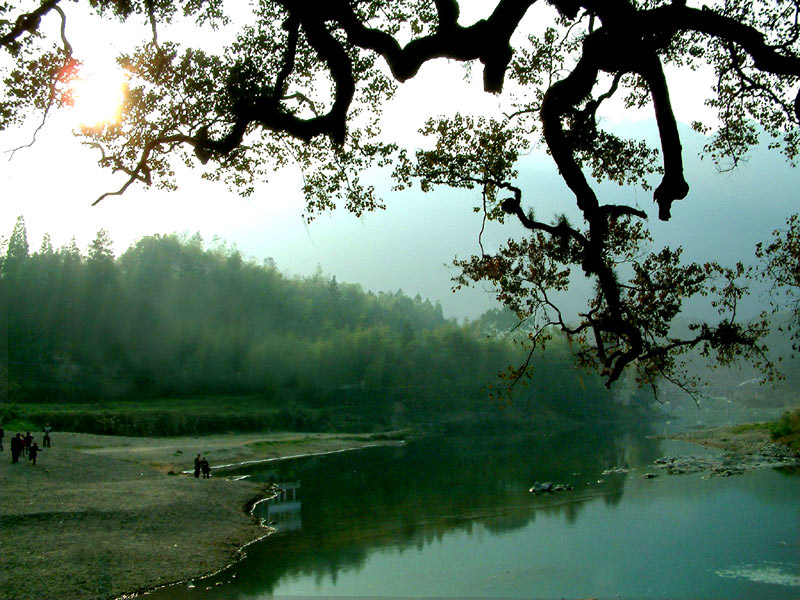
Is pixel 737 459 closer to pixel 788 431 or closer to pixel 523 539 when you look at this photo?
pixel 788 431

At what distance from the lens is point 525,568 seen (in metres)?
13.4

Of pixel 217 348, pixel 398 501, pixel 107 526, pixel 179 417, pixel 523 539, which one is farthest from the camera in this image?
pixel 217 348

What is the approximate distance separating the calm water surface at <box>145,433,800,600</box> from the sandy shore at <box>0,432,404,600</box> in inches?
36.7

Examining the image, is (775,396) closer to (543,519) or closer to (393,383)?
(393,383)

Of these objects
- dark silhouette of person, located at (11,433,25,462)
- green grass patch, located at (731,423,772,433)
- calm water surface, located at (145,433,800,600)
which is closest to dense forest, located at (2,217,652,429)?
green grass patch, located at (731,423,772,433)

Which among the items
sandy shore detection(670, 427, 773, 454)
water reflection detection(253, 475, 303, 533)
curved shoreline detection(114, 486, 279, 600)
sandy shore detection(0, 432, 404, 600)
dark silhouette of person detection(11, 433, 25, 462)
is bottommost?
sandy shore detection(670, 427, 773, 454)

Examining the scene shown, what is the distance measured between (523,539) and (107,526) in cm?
1005

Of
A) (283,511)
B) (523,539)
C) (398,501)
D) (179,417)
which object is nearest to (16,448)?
(283,511)

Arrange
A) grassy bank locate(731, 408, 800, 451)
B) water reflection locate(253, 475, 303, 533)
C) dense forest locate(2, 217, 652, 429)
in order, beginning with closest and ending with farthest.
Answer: water reflection locate(253, 475, 303, 533)
grassy bank locate(731, 408, 800, 451)
dense forest locate(2, 217, 652, 429)

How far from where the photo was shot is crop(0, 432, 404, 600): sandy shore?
11.3 meters

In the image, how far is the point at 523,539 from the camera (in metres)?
16.1

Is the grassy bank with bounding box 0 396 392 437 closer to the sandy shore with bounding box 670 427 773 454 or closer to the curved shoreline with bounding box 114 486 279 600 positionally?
the curved shoreline with bounding box 114 486 279 600

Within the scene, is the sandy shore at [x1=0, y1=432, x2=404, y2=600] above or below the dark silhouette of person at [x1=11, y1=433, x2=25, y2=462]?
below

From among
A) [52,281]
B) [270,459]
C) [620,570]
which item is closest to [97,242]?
[52,281]
